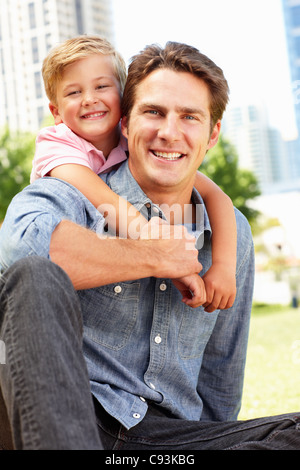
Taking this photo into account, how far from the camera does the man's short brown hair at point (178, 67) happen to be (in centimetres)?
217

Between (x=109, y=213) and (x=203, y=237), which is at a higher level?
(x=109, y=213)

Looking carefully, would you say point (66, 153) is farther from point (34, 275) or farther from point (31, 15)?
point (31, 15)

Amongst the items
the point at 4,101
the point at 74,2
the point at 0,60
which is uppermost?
the point at 74,2

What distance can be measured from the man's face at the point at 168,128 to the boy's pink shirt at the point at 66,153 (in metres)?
0.18

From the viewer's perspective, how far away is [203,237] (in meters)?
2.22

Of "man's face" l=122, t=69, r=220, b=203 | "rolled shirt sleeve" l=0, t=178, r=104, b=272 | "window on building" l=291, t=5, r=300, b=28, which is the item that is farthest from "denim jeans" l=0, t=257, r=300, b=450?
"window on building" l=291, t=5, r=300, b=28

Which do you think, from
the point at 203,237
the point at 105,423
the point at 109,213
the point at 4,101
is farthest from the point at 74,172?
the point at 4,101

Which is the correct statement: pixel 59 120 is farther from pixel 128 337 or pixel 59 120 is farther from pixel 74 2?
pixel 74 2

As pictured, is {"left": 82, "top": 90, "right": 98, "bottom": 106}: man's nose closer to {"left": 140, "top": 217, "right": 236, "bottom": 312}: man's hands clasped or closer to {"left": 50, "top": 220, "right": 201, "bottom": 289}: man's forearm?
{"left": 140, "top": 217, "right": 236, "bottom": 312}: man's hands clasped

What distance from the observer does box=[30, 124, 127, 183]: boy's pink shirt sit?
2.22 metres

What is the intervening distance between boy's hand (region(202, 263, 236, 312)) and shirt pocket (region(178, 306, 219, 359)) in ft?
0.28

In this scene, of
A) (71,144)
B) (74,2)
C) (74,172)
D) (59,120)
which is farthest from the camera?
(74,2)

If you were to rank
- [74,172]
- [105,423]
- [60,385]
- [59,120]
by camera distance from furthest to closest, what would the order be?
[59,120], [74,172], [105,423], [60,385]
